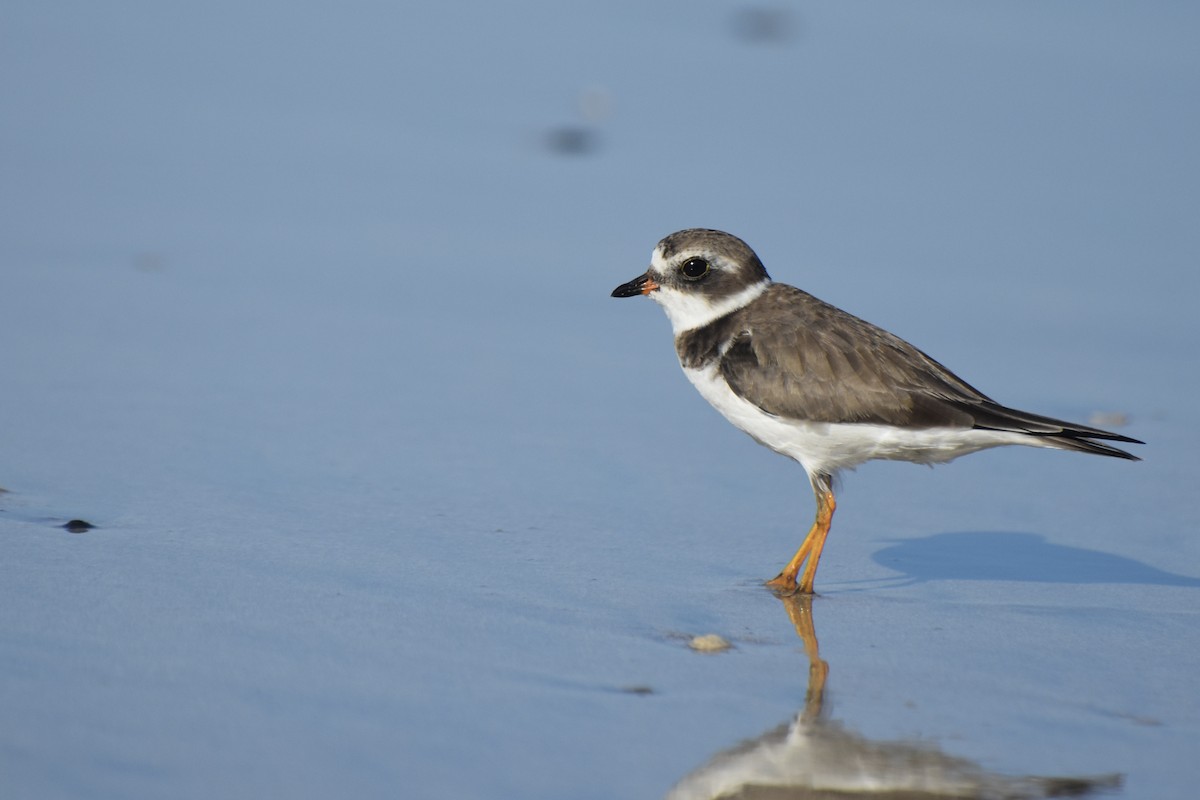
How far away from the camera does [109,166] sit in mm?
9742

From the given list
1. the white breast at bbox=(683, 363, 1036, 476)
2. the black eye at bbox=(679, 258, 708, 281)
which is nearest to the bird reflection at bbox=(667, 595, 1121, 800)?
the white breast at bbox=(683, 363, 1036, 476)

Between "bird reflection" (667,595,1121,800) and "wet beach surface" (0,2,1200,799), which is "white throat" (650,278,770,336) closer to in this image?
"wet beach surface" (0,2,1200,799)

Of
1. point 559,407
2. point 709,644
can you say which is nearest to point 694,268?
point 559,407

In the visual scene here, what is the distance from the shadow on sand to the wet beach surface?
0.07ft

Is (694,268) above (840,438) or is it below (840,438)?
above

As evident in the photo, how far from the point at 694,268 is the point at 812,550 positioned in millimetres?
1372

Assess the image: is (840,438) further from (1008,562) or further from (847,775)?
(847,775)

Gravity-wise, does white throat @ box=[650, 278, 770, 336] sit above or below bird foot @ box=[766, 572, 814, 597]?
above

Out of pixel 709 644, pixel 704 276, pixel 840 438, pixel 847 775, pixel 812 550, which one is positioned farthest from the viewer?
pixel 704 276

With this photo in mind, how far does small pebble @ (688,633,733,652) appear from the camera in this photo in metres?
4.72

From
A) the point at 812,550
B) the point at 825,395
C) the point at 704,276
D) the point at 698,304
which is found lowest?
the point at 812,550

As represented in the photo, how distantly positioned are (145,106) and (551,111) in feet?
9.67

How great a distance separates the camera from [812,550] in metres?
5.68

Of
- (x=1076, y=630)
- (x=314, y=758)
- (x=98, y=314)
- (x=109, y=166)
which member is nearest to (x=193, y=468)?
(x=98, y=314)
